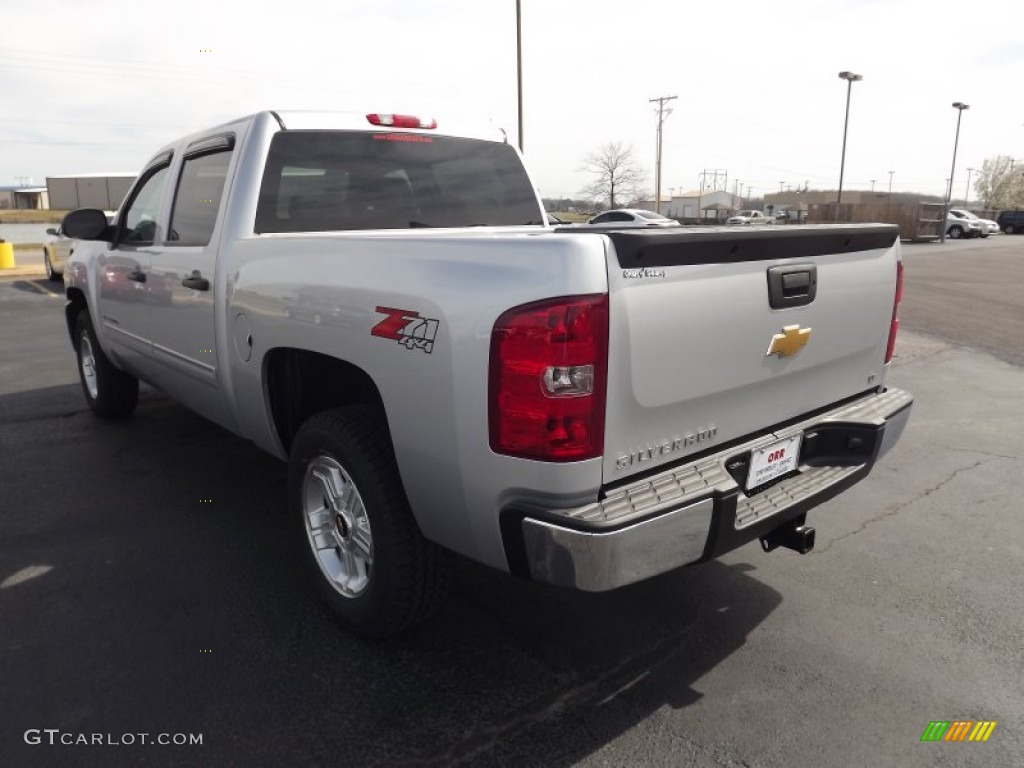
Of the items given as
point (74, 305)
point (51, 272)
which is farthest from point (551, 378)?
point (51, 272)

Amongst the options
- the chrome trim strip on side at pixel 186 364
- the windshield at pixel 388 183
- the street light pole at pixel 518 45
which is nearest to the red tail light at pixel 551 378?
the windshield at pixel 388 183

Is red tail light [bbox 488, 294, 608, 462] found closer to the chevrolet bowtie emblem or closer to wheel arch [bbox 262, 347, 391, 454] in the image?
the chevrolet bowtie emblem

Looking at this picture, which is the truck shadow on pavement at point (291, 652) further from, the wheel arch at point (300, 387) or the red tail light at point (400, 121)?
Result: the red tail light at point (400, 121)

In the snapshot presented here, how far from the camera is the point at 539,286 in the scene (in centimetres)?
209

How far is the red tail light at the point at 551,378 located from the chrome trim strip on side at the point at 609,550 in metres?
0.22

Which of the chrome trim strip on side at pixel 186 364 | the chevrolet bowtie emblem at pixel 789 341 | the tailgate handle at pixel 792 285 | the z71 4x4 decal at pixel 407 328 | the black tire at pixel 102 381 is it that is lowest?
the black tire at pixel 102 381

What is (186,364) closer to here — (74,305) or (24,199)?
(74,305)

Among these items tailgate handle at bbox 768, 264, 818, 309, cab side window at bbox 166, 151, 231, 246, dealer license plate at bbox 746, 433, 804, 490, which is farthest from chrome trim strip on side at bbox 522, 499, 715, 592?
cab side window at bbox 166, 151, 231, 246

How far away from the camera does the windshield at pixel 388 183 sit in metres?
3.69

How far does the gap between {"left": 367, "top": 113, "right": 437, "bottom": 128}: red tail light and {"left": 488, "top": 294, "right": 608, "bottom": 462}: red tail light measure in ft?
7.94

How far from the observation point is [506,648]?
9.56 ft

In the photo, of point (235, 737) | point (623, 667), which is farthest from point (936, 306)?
point (235, 737)

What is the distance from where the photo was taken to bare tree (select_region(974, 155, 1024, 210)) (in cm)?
9644

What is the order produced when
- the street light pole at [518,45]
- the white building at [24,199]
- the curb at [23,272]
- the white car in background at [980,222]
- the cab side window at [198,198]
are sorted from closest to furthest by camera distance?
1. the cab side window at [198,198]
2. the curb at [23,272]
3. the street light pole at [518,45]
4. the white car in background at [980,222]
5. the white building at [24,199]
